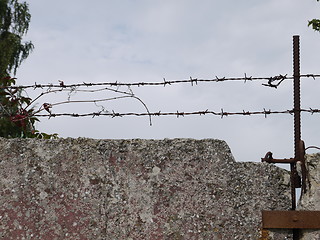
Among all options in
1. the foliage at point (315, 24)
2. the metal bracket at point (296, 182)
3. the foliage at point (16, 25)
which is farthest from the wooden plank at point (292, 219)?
the foliage at point (16, 25)

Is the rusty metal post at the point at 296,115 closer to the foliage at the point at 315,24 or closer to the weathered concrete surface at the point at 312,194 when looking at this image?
the weathered concrete surface at the point at 312,194

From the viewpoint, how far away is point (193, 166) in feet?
9.95

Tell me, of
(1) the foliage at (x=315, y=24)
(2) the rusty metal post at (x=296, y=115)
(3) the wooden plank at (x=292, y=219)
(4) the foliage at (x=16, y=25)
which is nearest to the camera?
(3) the wooden plank at (x=292, y=219)

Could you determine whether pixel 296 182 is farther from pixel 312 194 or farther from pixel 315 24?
pixel 315 24

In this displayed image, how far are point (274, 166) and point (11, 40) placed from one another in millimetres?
17916

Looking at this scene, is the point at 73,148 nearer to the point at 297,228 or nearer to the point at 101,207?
the point at 101,207

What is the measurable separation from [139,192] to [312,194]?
2.99 feet

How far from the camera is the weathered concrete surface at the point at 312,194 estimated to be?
2.95 meters

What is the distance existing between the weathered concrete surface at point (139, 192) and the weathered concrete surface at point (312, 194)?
0.09m

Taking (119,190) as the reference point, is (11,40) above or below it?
above

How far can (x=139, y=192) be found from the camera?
3.00 m

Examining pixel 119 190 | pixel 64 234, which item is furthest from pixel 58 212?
pixel 119 190

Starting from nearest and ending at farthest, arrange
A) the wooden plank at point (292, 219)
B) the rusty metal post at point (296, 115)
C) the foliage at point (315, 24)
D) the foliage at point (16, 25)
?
the wooden plank at point (292, 219), the rusty metal post at point (296, 115), the foliage at point (315, 24), the foliage at point (16, 25)

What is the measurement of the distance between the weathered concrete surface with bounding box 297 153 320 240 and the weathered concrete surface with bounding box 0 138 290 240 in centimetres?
9
